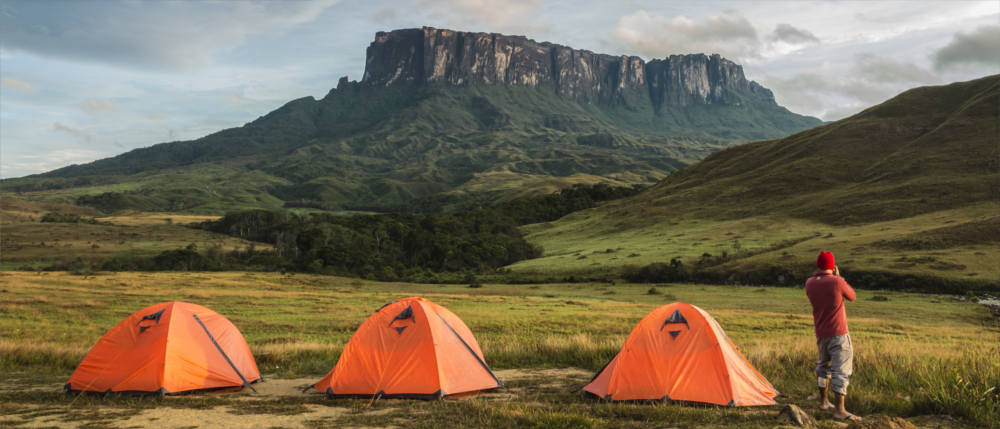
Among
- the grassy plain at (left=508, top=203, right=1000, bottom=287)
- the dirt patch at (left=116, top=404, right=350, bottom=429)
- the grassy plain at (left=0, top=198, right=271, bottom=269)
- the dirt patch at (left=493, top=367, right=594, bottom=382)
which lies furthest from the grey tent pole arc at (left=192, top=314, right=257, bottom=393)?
the grassy plain at (left=0, top=198, right=271, bottom=269)

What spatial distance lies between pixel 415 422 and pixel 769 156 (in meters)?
155

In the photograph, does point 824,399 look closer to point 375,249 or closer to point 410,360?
point 410,360

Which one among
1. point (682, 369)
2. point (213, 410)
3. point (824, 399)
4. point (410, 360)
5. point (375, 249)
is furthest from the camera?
point (375, 249)

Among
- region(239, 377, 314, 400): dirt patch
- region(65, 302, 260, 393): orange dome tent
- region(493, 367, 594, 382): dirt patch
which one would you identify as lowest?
region(239, 377, 314, 400): dirt patch

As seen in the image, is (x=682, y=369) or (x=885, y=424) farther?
(x=682, y=369)

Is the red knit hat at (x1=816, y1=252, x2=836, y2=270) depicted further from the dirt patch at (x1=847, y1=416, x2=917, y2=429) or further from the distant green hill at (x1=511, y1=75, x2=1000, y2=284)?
the distant green hill at (x1=511, y1=75, x2=1000, y2=284)

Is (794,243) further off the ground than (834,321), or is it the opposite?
(794,243)

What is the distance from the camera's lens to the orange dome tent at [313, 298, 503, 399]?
47.7ft

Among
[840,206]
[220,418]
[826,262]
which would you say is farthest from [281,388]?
[840,206]

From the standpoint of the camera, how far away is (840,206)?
101500mm

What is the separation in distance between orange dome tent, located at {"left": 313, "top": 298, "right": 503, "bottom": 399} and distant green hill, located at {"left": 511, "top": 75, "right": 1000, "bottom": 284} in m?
59.9

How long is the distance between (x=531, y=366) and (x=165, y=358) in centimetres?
1066

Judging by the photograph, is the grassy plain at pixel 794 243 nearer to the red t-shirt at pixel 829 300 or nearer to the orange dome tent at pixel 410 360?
the red t-shirt at pixel 829 300

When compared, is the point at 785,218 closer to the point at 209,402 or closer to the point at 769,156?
the point at 769,156
